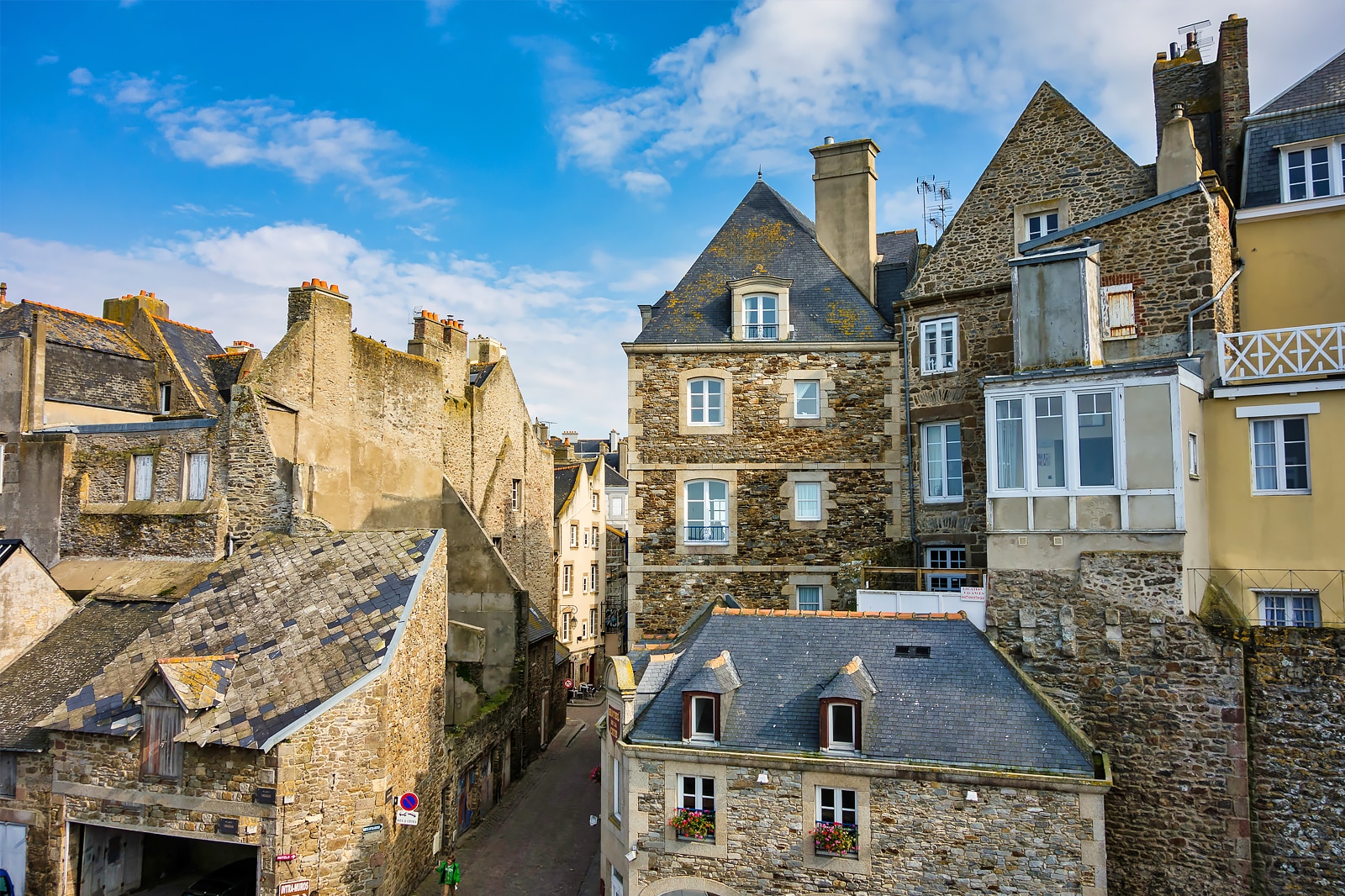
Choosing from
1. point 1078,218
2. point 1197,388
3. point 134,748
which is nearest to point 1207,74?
point 1078,218

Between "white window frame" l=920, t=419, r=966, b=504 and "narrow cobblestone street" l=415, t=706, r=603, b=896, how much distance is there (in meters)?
9.74

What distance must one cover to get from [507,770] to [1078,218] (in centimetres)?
1752

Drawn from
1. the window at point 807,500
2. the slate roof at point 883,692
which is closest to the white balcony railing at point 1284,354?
the slate roof at point 883,692

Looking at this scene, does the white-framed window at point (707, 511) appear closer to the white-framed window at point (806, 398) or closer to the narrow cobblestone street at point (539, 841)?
the white-framed window at point (806, 398)

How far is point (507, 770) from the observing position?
21.0 meters

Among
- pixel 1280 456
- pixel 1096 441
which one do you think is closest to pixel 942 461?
pixel 1096 441

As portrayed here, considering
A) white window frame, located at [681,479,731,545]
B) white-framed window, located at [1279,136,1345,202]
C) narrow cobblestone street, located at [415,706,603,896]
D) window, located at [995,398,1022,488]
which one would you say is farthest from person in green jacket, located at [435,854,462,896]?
white-framed window, located at [1279,136,1345,202]

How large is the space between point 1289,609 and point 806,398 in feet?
30.7

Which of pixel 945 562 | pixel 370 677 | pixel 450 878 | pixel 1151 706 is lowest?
pixel 450 878

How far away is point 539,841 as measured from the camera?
17547 millimetres

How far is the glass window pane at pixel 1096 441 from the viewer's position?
520 inches

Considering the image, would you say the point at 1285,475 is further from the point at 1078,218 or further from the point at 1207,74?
the point at 1207,74

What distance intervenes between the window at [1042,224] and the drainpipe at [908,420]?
2.85 meters

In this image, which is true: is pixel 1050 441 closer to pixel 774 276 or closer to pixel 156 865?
pixel 774 276
